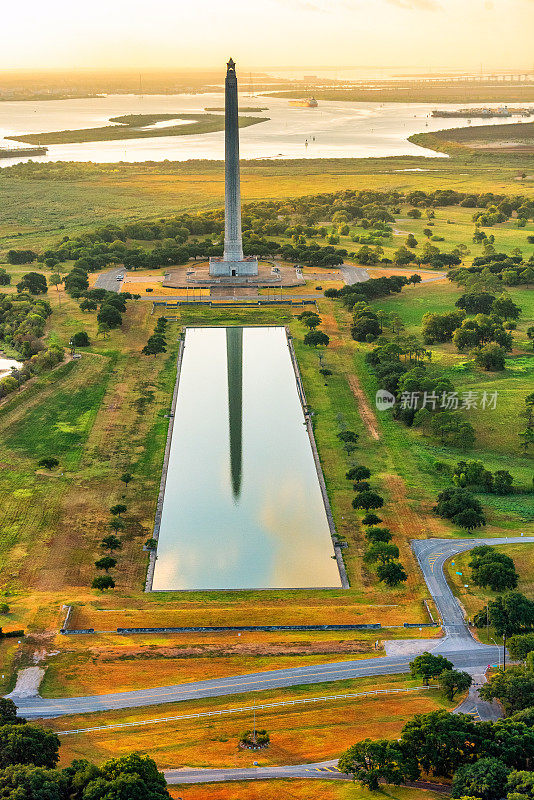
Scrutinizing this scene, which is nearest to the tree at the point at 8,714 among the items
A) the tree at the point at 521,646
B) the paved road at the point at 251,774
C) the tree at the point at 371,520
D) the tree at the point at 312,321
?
the paved road at the point at 251,774

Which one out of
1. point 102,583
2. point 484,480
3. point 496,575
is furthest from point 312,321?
point 102,583

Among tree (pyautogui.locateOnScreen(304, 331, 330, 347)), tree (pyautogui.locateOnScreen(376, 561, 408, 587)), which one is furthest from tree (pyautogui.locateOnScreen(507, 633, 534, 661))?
tree (pyautogui.locateOnScreen(304, 331, 330, 347))

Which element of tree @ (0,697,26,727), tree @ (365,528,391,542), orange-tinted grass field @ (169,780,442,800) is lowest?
tree @ (365,528,391,542)

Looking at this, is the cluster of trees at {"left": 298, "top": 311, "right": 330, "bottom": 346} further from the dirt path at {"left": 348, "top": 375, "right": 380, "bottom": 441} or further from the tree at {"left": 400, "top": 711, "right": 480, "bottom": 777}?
the tree at {"left": 400, "top": 711, "right": 480, "bottom": 777}

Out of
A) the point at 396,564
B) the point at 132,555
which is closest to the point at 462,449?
the point at 396,564

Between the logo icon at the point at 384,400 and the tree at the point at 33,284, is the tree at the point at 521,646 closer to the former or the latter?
the logo icon at the point at 384,400

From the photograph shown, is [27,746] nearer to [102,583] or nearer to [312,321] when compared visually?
[102,583]

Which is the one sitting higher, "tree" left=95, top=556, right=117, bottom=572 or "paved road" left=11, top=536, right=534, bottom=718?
"tree" left=95, top=556, right=117, bottom=572
